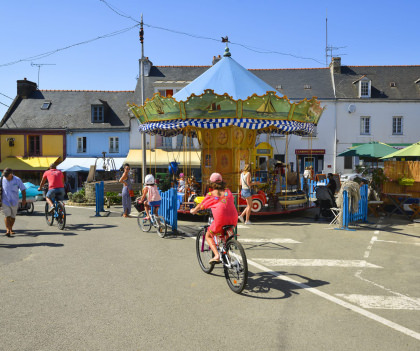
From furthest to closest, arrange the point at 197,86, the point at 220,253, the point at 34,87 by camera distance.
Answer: the point at 34,87 → the point at 197,86 → the point at 220,253

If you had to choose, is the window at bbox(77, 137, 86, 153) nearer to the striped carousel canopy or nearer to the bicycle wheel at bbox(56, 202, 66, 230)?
the striped carousel canopy

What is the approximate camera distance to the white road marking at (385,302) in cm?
478

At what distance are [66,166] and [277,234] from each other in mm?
22586

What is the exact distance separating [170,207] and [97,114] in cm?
2339

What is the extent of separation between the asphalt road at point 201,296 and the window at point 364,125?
23.1 m

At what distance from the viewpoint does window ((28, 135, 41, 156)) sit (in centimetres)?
3042

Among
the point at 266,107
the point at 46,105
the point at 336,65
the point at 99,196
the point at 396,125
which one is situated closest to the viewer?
the point at 266,107

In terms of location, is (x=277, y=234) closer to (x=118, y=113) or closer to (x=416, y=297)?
(x=416, y=297)

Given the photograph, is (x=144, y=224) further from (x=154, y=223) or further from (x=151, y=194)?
(x=151, y=194)

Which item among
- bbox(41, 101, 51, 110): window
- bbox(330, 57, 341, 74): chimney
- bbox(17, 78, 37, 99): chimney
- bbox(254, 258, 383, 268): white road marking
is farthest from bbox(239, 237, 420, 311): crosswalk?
bbox(17, 78, 37, 99): chimney

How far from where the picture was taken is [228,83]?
551 inches

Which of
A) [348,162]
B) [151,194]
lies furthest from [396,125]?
[151,194]

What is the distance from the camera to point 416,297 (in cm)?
514

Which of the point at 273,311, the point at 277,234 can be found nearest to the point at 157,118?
the point at 277,234
